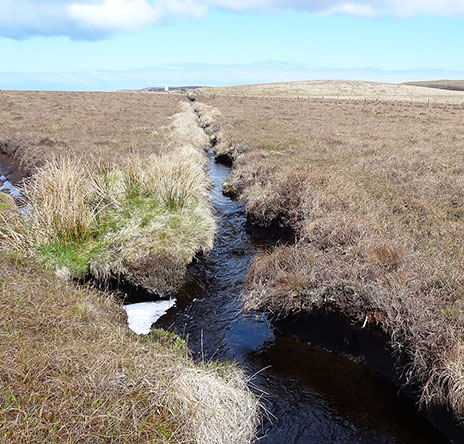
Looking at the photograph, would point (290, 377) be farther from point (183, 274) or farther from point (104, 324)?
point (183, 274)

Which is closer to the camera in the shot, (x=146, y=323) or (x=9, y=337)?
(x=9, y=337)

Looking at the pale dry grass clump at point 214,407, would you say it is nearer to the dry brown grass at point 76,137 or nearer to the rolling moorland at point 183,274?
the rolling moorland at point 183,274

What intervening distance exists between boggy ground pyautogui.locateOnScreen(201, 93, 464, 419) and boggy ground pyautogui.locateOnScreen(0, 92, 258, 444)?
2.28m

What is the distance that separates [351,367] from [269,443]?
2.20 m

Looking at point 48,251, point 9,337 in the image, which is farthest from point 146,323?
point 9,337

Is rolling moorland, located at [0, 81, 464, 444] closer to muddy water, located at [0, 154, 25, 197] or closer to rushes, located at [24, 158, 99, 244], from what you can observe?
rushes, located at [24, 158, 99, 244]

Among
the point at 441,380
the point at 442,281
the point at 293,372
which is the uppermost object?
the point at 442,281

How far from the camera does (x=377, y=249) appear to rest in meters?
7.62

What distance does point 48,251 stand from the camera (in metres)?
8.38

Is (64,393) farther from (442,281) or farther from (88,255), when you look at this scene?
(442,281)

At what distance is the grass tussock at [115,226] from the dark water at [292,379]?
0.96m

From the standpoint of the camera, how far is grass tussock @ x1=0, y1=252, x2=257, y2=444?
375 centimetres

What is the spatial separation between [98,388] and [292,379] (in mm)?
3426

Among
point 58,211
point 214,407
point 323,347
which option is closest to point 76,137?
point 58,211
